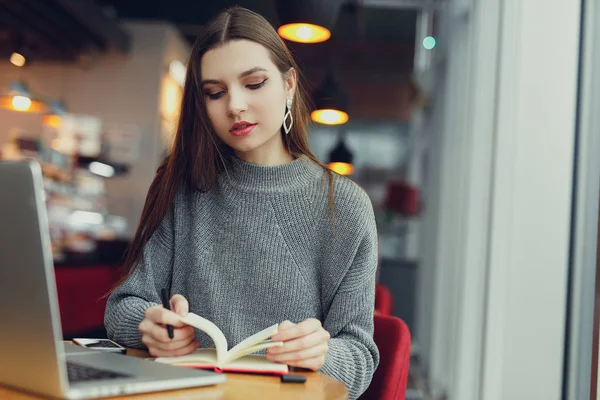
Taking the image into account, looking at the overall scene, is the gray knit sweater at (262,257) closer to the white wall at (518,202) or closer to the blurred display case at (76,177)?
the white wall at (518,202)

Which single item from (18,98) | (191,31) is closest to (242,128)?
(18,98)

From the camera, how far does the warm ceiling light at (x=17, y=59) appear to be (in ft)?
25.3

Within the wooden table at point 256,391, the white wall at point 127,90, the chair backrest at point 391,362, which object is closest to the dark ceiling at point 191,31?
the white wall at point 127,90

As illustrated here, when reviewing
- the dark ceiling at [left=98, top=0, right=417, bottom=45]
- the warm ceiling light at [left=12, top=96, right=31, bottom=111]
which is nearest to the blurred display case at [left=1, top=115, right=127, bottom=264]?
the warm ceiling light at [left=12, top=96, right=31, bottom=111]

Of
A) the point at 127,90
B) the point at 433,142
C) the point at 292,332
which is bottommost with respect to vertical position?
the point at 292,332

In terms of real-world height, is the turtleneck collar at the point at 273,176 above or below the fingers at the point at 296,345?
above

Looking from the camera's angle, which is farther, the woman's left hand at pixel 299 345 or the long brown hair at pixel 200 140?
the long brown hair at pixel 200 140

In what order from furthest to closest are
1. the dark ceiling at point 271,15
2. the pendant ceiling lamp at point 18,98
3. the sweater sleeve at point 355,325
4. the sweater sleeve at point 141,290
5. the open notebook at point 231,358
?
the dark ceiling at point 271,15, the pendant ceiling lamp at point 18,98, the sweater sleeve at point 141,290, the sweater sleeve at point 355,325, the open notebook at point 231,358

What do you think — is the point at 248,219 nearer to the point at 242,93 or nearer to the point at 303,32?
the point at 242,93

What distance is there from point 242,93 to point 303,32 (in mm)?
2402

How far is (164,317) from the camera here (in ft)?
3.84

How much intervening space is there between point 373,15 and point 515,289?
6.36m

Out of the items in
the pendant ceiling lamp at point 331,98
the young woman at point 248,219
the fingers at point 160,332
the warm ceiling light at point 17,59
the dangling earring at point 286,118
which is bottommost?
the fingers at point 160,332

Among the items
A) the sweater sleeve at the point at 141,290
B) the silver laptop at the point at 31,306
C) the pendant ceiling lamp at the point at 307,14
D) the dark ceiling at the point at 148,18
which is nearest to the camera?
the silver laptop at the point at 31,306
